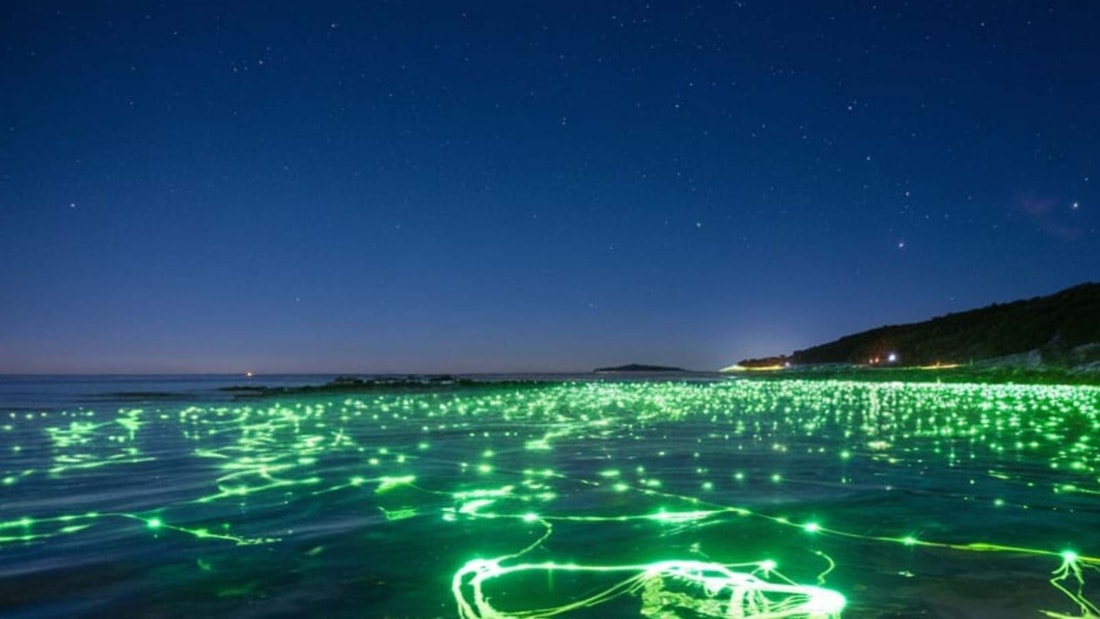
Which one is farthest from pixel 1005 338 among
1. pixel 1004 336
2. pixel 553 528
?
pixel 553 528

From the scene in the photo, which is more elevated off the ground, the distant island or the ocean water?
the distant island

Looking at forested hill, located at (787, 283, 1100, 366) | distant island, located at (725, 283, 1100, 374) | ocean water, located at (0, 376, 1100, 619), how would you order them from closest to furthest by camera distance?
ocean water, located at (0, 376, 1100, 619)
distant island, located at (725, 283, 1100, 374)
forested hill, located at (787, 283, 1100, 366)

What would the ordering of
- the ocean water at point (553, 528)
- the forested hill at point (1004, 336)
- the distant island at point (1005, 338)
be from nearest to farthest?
1. the ocean water at point (553, 528)
2. the distant island at point (1005, 338)
3. the forested hill at point (1004, 336)

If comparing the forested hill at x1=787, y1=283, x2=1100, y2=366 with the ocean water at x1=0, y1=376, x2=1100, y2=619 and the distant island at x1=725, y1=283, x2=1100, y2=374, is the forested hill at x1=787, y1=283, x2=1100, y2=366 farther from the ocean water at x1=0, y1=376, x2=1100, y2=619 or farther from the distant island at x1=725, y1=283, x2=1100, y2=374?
the ocean water at x1=0, y1=376, x2=1100, y2=619

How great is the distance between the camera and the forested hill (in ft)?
254

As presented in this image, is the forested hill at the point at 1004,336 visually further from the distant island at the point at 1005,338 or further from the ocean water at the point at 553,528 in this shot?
the ocean water at the point at 553,528

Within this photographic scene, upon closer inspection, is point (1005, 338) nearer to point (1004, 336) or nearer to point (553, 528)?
point (1004, 336)

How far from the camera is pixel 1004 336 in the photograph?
9838cm

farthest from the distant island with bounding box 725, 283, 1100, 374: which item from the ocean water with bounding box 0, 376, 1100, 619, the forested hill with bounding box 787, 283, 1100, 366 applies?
the ocean water with bounding box 0, 376, 1100, 619

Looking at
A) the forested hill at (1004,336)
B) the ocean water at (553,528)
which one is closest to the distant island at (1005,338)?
the forested hill at (1004,336)

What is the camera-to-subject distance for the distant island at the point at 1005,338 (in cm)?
6725

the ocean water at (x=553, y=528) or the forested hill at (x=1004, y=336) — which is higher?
the forested hill at (x=1004, y=336)

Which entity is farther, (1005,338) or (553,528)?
(1005,338)

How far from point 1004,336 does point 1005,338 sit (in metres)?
0.98
